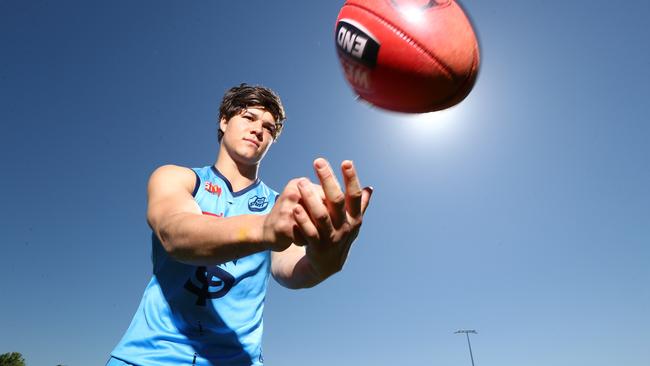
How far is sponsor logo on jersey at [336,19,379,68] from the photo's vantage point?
2.78 m

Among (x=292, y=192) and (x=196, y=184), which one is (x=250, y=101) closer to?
(x=196, y=184)

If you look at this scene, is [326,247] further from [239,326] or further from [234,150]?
[234,150]

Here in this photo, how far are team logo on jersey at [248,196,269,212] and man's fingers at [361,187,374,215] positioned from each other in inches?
68.5

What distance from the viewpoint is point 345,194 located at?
1436 millimetres

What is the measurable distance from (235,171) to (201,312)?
1.15 m

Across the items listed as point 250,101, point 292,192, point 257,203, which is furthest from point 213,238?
point 250,101

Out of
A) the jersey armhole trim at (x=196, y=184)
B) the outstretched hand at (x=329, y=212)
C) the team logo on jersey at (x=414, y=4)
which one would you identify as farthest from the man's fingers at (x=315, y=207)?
the team logo on jersey at (x=414, y=4)

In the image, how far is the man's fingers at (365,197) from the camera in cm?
153

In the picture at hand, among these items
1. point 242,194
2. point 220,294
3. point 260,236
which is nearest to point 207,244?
point 260,236

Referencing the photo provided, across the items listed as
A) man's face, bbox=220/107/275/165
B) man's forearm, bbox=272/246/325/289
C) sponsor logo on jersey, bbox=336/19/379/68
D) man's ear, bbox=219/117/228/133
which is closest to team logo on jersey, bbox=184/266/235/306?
man's forearm, bbox=272/246/325/289

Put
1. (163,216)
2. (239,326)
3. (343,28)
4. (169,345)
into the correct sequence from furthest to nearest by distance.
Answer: (343,28)
(239,326)
(169,345)
(163,216)

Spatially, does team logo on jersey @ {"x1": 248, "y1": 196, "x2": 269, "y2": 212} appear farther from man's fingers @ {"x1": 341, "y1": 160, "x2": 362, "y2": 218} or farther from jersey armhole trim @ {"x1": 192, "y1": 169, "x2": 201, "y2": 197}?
man's fingers @ {"x1": 341, "y1": 160, "x2": 362, "y2": 218}

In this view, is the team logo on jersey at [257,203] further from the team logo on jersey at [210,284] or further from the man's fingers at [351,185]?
the man's fingers at [351,185]

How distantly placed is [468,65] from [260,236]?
2.19 meters
